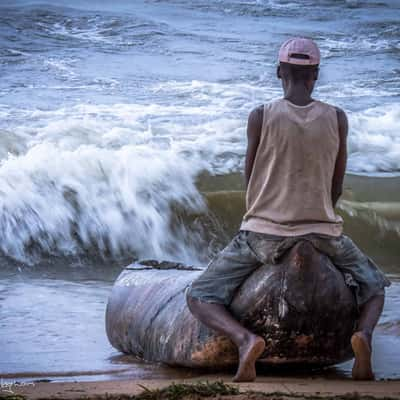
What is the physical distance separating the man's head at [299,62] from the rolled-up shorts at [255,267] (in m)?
0.63

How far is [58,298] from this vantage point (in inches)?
260

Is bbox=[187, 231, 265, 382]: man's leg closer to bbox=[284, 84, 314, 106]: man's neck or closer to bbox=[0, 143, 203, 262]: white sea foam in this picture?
bbox=[284, 84, 314, 106]: man's neck

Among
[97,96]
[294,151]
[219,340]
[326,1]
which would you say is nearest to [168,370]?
[219,340]

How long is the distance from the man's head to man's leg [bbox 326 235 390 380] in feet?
2.16

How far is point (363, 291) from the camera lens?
4.26 meters

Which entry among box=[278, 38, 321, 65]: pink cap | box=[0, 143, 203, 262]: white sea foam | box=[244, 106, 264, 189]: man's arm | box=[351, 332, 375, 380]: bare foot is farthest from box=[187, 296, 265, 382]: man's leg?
box=[0, 143, 203, 262]: white sea foam

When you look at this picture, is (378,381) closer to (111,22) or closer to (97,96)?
(97,96)

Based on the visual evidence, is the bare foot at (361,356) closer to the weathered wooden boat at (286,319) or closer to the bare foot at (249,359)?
the weathered wooden boat at (286,319)

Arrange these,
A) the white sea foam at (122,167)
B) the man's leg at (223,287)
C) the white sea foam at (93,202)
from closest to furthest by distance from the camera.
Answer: the man's leg at (223,287) → the white sea foam at (93,202) → the white sea foam at (122,167)

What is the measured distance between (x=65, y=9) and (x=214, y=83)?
4.95 metres

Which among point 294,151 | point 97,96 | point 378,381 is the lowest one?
point 97,96

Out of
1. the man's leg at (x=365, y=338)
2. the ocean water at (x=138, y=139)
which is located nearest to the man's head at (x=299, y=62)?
the man's leg at (x=365, y=338)

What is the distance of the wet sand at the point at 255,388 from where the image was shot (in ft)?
12.3

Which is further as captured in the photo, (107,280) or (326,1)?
(326,1)
